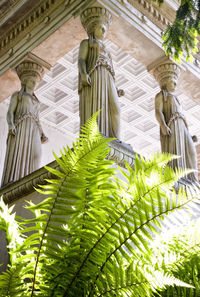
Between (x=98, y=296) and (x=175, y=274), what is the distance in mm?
364

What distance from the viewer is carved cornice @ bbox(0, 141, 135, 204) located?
5969 millimetres

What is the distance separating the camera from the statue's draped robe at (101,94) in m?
7.07

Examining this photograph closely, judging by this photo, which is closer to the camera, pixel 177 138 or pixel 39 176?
pixel 39 176

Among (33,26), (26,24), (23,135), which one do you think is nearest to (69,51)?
(33,26)

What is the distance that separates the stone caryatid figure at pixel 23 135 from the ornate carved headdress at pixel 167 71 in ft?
7.62

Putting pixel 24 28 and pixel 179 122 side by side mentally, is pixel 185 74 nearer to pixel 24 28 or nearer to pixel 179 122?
pixel 179 122

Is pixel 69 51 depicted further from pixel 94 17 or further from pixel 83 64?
pixel 83 64

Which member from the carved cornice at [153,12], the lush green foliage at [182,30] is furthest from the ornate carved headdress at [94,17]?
the lush green foliage at [182,30]

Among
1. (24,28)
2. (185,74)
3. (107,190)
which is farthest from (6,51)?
(107,190)

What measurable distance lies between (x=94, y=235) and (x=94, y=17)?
696 cm

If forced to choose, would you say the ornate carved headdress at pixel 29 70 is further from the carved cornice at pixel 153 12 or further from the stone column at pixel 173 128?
the stone column at pixel 173 128

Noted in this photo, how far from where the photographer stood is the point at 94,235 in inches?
77.5

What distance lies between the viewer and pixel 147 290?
1.84 meters

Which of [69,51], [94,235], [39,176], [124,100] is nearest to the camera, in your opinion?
[94,235]
